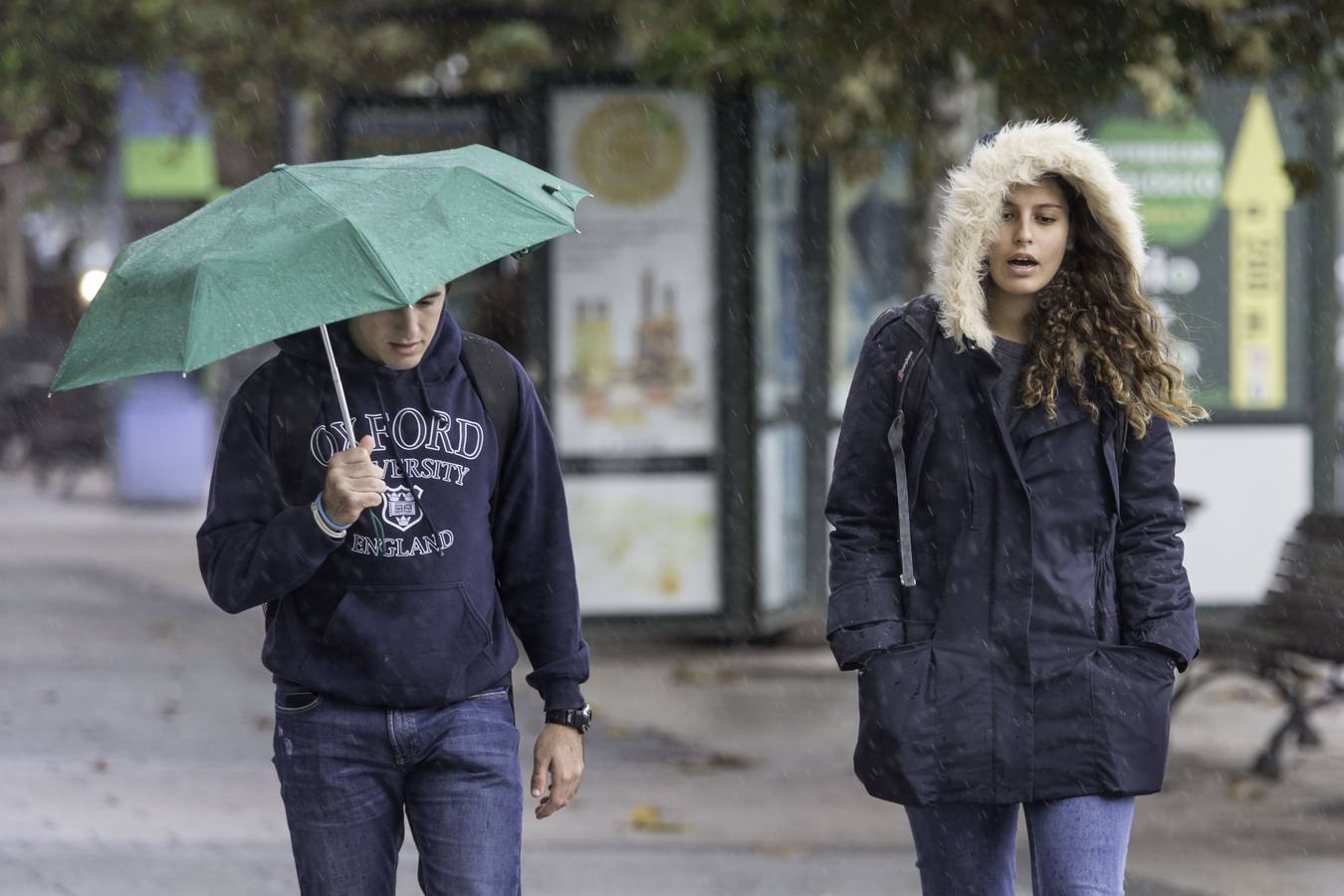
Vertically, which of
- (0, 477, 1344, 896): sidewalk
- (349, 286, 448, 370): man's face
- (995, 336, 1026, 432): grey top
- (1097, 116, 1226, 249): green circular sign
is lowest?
(0, 477, 1344, 896): sidewalk

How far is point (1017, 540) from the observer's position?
10.8 ft

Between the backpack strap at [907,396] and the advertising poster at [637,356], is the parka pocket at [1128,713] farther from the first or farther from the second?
the advertising poster at [637,356]

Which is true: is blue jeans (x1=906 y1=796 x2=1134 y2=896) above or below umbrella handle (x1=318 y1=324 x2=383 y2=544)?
below

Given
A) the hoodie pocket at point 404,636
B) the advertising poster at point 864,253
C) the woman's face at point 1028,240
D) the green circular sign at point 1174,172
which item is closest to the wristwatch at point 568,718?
the hoodie pocket at point 404,636

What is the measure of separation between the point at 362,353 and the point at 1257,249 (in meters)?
7.90

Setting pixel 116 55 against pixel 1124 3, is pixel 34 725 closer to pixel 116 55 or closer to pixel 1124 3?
pixel 1124 3

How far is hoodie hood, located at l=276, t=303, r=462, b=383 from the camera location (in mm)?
3188

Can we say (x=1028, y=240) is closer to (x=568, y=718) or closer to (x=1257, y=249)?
(x=568, y=718)

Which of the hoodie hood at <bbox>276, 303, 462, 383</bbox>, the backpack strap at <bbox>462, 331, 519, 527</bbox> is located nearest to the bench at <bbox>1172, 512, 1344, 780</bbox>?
the backpack strap at <bbox>462, 331, 519, 527</bbox>

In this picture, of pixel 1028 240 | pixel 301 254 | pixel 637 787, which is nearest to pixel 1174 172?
pixel 637 787

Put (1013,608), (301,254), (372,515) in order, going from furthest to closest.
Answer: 1. (1013,608)
2. (372,515)
3. (301,254)

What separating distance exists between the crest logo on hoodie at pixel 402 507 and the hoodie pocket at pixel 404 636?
10cm

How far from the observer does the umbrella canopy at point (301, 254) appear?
2.93 metres

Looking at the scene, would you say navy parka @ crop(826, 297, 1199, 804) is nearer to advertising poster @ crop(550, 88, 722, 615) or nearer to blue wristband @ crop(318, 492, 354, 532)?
blue wristband @ crop(318, 492, 354, 532)
